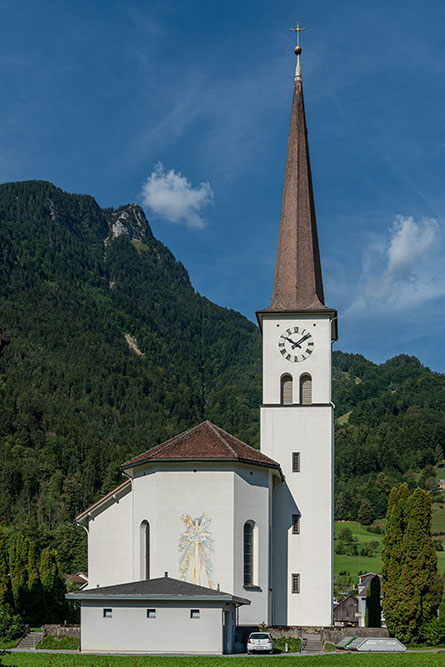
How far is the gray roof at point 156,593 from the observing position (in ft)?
117

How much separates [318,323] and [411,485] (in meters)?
140

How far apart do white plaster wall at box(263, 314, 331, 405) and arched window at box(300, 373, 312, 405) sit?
262 mm

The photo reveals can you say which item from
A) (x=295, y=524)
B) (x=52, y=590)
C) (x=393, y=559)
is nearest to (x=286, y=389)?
(x=295, y=524)

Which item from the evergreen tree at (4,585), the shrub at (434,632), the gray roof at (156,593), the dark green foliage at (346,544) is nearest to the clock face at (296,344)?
the shrub at (434,632)

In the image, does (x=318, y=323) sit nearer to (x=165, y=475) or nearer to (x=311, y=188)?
(x=311, y=188)

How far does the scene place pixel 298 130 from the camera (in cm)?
5538

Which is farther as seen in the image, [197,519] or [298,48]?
[298,48]

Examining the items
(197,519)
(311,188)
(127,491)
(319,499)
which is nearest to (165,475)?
(197,519)

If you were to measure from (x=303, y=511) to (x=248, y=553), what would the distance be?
19.9 feet

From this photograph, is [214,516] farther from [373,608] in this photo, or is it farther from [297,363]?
[373,608]

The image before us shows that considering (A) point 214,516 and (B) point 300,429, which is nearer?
(A) point 214,516

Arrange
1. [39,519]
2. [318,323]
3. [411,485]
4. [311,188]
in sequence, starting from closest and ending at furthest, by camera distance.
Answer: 1. [318,323]
2. [311,188]
3. [39,519]
4. [411,485]

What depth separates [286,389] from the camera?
50312 millimetres

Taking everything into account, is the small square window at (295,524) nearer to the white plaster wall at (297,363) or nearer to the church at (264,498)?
the church at (264,498)
